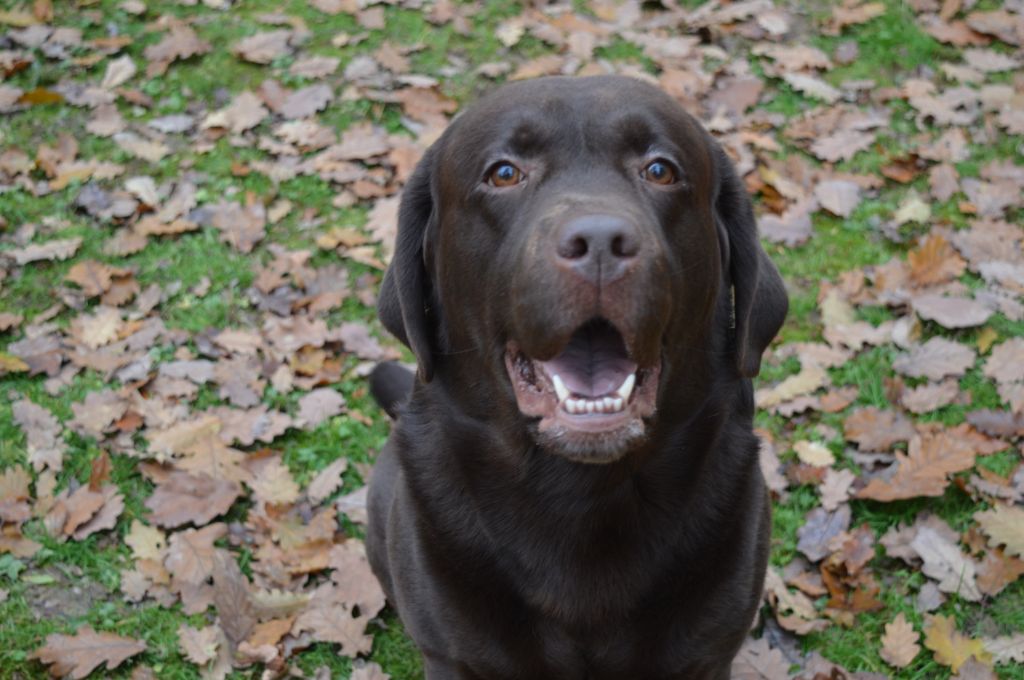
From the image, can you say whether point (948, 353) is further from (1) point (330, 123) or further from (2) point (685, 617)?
(1) point (330, 123)

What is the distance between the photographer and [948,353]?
4402 millimetres

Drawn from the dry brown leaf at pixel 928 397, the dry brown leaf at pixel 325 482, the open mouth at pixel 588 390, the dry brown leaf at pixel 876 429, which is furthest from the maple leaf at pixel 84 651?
the dry brown leaf at pixel 928 397

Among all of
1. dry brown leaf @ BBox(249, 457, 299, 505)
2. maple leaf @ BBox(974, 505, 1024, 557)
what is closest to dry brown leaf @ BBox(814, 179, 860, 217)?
maple leaf @ BBox(974, 505, 1024, 557)

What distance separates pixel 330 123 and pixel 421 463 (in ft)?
12.2

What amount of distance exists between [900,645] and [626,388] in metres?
1.58

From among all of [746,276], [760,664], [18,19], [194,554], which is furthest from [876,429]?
[18,19]

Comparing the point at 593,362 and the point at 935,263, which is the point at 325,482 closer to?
the point at 593,362

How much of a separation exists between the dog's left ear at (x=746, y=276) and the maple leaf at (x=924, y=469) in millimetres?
1291

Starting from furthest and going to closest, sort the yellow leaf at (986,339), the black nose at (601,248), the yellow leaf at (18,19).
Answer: the yellow leaf at (18,19)
the yellow leaf at (986,339)
the black nose at (601,248)

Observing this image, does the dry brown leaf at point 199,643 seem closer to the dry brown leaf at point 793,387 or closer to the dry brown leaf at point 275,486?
the dry brown leaf at point 275,486

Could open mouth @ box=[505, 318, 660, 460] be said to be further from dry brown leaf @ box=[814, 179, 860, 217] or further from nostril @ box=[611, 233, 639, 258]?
dry brown leaf @ box=[814, 179, 860, 217]

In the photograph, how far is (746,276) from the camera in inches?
110

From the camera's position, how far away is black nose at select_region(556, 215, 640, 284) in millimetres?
2201

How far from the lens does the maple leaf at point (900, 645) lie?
3354 mm
